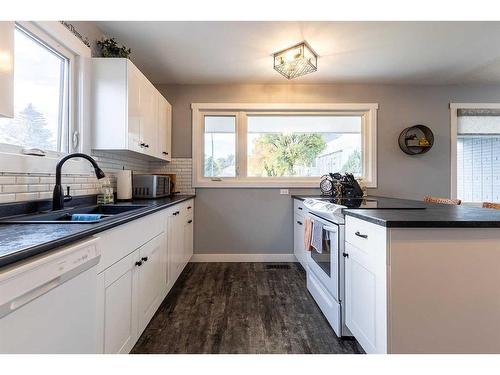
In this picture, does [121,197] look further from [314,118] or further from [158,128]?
[314,118]

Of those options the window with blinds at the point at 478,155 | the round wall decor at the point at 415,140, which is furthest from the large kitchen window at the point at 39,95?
the window with blinds at the point at 478,155

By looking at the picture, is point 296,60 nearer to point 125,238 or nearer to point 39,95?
point 39,95

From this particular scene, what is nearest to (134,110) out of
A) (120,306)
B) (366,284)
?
(120,306)

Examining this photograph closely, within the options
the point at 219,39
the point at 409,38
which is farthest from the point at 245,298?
the point at 409,38

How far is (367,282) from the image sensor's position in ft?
4.37

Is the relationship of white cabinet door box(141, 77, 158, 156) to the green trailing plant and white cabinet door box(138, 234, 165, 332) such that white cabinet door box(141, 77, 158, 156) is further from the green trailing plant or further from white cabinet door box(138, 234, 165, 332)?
white cabinet door box(138, 234, 165, 332)

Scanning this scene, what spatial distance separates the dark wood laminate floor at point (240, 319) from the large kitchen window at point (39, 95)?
1.47m

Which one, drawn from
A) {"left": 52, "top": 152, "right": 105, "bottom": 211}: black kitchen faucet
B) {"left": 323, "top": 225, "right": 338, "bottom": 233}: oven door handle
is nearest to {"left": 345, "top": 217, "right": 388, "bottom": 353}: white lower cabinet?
{"left": 323, "top": 225, "right": 338, "bottom": 233}: oven door handle

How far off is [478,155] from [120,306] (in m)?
4.54

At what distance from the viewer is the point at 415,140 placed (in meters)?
3.34

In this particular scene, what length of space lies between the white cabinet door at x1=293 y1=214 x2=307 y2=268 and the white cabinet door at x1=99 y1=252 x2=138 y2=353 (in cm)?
178

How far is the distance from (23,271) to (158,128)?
A: 241 cm

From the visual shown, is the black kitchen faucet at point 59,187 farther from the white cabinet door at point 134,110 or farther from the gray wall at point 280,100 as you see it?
the gray wall at point 280,100
